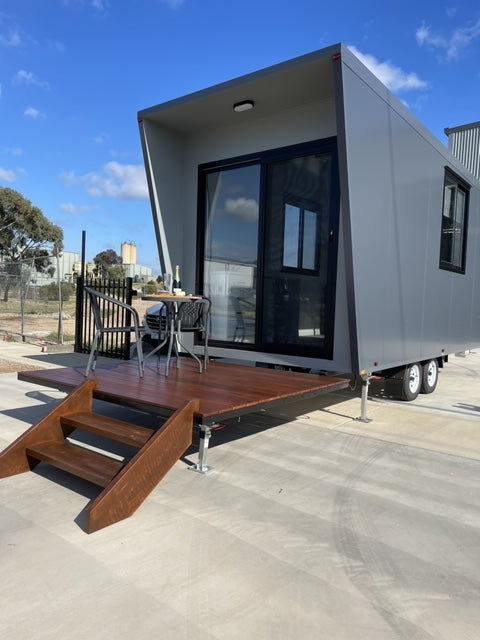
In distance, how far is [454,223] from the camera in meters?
6.73

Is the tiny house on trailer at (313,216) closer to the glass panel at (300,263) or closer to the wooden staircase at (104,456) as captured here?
the glass panel at (300,263)

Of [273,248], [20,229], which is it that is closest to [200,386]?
[273,248]

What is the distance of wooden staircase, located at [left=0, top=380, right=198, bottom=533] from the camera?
2.63 meters

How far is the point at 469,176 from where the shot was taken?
23.4 feet

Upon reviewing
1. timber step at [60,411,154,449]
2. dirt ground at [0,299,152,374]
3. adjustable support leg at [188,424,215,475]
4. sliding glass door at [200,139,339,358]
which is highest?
sliding glass door at [200,139,339,358]

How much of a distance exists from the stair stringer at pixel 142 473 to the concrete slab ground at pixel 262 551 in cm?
8

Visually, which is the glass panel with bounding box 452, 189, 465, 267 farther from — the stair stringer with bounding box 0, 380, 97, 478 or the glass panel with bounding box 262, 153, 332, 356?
the stair stringer with bounding box 0, 380, 97, 478

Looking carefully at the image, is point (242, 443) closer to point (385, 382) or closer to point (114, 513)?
point (114, 513)

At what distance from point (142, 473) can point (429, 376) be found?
519cm

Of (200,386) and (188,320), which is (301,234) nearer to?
(188,320)

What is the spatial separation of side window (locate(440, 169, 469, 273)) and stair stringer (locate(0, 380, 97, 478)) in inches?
188

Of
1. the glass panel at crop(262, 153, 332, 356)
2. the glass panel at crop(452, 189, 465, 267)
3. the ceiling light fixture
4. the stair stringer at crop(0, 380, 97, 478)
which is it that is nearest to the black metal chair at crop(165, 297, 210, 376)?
the glass panel at crop(262, 153, 332, 356)

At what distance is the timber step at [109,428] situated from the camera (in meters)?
3.16

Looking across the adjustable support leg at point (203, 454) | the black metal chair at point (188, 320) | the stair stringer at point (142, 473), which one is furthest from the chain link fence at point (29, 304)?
the stair stringer at point (142, 473)
